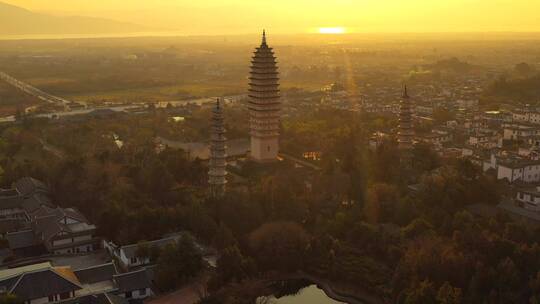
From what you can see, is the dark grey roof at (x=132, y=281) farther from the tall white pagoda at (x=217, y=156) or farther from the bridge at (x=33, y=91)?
the bridge at (x=33, y=91)

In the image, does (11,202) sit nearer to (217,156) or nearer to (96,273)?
(217,156)

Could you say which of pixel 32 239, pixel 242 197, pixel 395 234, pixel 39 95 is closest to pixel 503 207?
pixel 395 234

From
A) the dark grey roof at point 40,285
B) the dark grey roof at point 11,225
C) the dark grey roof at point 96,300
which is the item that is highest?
the dark grey roof at point 40,285

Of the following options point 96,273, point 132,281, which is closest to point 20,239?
point 96,273

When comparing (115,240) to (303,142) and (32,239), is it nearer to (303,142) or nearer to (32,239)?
(32,239)

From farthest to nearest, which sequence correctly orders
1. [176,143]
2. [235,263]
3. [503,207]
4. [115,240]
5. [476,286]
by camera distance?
[176,143] → [503,207] → [115,240] → [235,263] → [476,286]

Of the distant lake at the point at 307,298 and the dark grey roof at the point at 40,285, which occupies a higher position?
the dark grey roof at the point at 40,285

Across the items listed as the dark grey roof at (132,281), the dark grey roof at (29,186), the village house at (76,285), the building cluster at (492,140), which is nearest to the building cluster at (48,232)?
the dark grey roof at (29,186)
